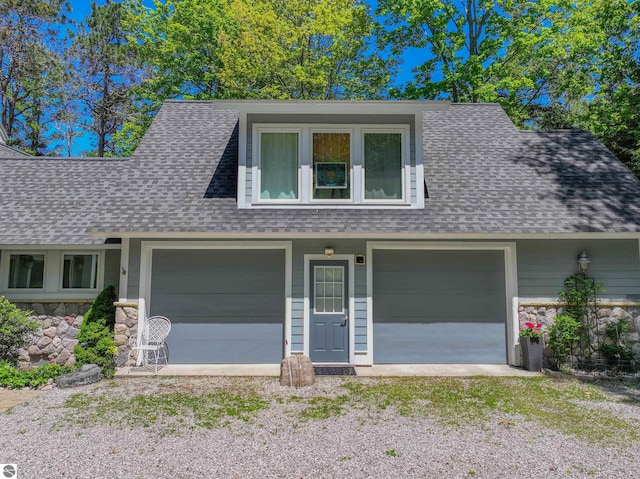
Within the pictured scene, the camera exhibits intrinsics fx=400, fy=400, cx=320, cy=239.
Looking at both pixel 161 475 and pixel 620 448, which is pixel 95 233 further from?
pixel 620 448

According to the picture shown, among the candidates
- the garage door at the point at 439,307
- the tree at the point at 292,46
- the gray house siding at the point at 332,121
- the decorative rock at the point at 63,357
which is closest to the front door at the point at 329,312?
the garage door at the point at 439,307

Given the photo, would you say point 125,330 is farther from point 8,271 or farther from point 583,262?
point 583,262

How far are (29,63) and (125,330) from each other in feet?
58.3

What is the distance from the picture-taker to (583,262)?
7.17 m

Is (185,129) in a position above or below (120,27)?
below

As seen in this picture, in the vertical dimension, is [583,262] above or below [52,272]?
above

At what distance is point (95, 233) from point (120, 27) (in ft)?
57.9

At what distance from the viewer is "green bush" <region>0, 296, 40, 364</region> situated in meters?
6.94

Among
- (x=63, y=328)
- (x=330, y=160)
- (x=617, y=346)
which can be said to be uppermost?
(x=330, y=160)

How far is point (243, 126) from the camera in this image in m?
7.89

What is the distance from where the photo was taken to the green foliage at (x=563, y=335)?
22.7 ft

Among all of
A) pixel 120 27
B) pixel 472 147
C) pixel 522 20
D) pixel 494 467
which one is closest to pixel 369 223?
pixel 472 147

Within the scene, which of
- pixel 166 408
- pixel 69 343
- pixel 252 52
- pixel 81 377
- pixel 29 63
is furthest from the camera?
pixel 29 63

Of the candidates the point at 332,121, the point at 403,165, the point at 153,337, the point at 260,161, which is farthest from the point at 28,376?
the point at 403,165
